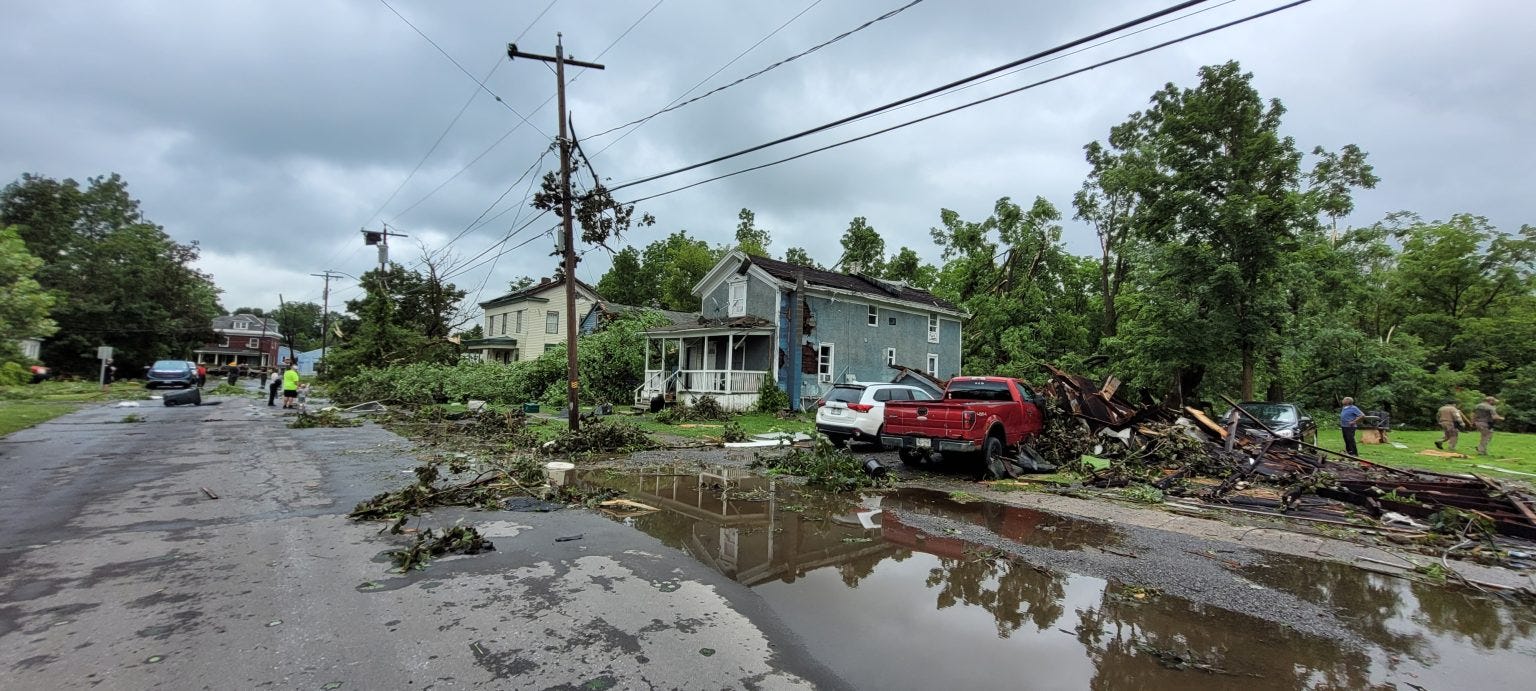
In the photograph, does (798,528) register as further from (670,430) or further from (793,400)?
(793,400)

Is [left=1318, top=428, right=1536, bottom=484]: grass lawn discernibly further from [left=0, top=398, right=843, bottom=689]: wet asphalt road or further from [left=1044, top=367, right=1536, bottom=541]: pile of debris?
[left=0, top=398, right=843, bottom=689]: wet asphalt road

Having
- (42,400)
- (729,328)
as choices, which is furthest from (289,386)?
(729,328)

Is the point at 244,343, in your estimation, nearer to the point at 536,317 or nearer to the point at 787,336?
the point at 536,317

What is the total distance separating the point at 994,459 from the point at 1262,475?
394cm

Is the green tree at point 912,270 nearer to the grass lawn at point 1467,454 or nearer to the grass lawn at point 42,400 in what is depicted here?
the grass lawn at point 1467,454

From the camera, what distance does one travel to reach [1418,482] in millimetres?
7930

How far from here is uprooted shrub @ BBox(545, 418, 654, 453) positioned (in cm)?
1277

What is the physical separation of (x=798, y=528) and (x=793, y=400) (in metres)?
17.0

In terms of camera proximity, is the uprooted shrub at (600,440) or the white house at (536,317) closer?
the uprooted shrub at (600,440)

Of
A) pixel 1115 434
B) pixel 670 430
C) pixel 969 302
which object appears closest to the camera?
pixel 1115 434

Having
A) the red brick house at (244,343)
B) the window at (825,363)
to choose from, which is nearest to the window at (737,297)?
the window at (825,363)

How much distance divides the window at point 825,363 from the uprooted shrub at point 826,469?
13.7 metres

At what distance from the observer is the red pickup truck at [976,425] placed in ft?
33.6

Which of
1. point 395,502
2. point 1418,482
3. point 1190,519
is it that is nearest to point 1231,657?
point 1190,519
